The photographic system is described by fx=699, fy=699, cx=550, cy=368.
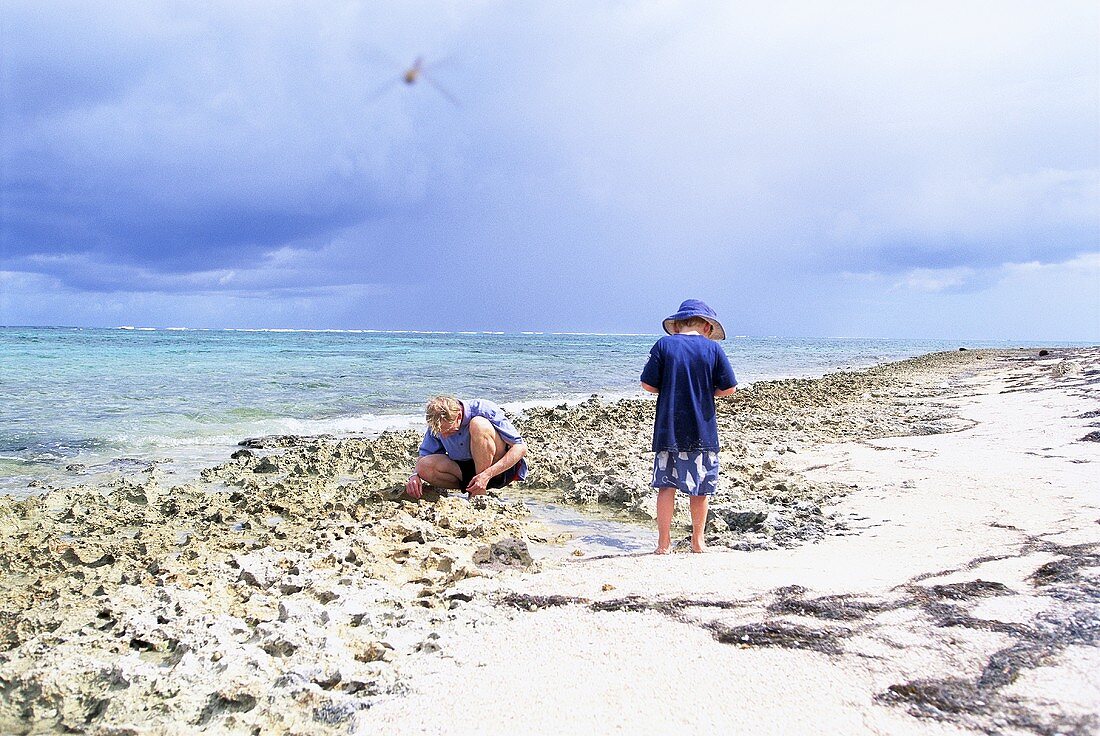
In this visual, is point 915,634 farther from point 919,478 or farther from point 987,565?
point 919,478

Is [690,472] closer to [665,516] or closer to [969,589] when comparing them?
[665,516]

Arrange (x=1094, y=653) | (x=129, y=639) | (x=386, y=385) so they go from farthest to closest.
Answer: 1. (x=386, y=385)
2. (x=129, y=639)
3. (x=1094, y=653)

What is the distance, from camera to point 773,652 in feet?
8.96

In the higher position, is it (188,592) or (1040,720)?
(1040,720)

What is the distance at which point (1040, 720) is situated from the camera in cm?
209

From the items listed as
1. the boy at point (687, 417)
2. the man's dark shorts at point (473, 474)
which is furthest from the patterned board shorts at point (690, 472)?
the man's dark shorts at point (473, 474)

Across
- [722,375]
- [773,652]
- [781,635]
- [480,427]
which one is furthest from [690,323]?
[773,652]

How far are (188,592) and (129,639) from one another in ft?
1.56

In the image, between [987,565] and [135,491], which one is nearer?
[987,565]

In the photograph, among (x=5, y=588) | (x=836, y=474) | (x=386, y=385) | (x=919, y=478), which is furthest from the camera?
(x=386, y=385)

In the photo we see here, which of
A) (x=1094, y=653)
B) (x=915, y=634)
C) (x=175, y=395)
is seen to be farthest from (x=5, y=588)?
(x=175, y=395)

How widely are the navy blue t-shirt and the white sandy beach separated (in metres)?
0.75

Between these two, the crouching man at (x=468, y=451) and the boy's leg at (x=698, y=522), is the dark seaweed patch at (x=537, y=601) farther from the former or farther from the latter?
the crouching man at (x=468, y=451)

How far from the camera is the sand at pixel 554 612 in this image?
7.96ft
